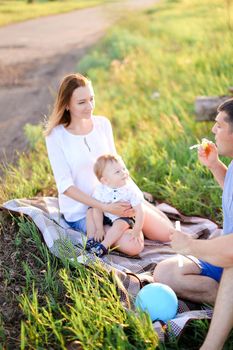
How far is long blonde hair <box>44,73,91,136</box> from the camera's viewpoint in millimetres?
4172

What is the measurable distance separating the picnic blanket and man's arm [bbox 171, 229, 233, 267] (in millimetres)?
362

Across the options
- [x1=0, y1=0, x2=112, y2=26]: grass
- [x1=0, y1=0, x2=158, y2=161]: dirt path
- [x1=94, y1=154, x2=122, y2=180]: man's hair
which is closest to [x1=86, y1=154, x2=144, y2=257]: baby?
[x1=94, y1=154, x2=122, y2=180]: man's hair

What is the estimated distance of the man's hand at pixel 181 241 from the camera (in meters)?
3.08

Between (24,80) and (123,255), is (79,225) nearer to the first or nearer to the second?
(123,255)

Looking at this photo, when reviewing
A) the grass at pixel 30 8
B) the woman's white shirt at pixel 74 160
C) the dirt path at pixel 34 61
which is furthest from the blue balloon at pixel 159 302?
the grass at pixel 30 8

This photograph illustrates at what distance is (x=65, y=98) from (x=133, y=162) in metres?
1.56

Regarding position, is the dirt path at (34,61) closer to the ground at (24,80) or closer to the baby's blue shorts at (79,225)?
the ground at (24,80)

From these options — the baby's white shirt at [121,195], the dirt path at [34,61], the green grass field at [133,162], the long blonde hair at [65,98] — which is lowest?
the dirt path at [34,61]

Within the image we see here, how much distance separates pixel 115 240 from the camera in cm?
403

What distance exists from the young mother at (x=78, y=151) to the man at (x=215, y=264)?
2.37ft

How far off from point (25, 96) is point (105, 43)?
415cm

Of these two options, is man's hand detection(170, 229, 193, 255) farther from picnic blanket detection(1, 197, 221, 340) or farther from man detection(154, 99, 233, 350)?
picnic blanket detection(1, 197, 221, 340)

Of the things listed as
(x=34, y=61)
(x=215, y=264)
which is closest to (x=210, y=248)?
(x=215, y=264)

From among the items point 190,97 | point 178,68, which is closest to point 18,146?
point 190,97
